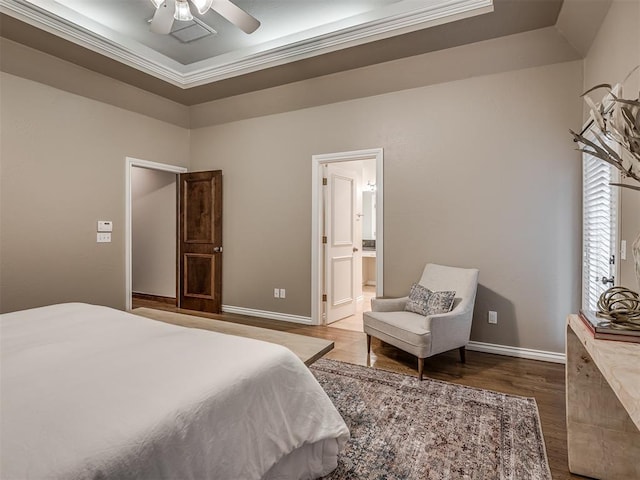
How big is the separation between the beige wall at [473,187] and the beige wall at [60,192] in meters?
1.92

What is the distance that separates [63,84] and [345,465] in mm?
4515

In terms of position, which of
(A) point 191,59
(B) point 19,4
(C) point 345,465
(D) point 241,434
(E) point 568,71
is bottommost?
(C) point 345,465

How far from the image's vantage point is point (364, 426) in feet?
6.97

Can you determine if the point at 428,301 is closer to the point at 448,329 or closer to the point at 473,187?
the point at 448,329

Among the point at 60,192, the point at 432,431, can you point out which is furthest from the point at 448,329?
the point at 60,192

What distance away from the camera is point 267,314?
15.5 feet

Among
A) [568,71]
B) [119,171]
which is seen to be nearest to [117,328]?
[119,171]

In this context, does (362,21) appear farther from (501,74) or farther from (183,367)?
(183,367)

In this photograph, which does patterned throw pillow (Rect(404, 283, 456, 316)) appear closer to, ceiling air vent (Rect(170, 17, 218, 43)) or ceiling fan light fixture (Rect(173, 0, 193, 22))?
ceiling fan light fixture (Rect(173, 0, 193, 22))

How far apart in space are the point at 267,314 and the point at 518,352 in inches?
116

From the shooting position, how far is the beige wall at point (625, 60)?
6.52ft

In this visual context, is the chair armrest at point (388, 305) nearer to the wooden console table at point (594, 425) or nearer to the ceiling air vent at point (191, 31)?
the wooden console table at point (594, 425)

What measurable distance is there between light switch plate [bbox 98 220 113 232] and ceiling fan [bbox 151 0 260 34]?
2441 millimetres

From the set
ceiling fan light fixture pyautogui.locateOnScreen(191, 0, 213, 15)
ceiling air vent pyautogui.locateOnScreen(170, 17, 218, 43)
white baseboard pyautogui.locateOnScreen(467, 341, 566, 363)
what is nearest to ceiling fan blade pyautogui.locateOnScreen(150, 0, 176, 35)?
ceiling fan light fixture pyautogui.locateOnScreen(191, 0, 213, 15)
